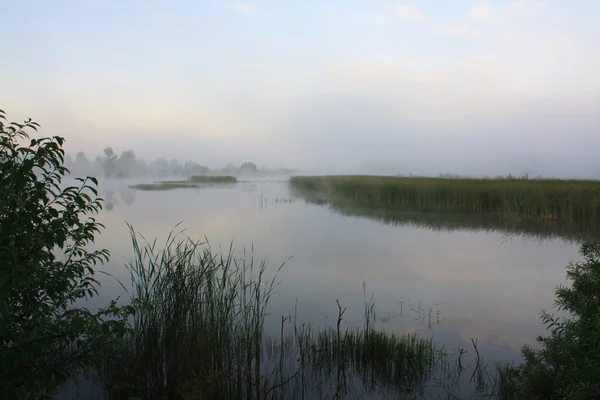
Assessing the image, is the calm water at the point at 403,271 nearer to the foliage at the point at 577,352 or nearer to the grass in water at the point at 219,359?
the grass in water at the point at 219,359

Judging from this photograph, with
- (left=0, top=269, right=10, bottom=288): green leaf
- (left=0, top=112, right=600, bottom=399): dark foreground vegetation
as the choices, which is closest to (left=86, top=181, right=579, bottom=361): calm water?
(left=0, top=112, right=600, bottom=399): dark foreground vegetation

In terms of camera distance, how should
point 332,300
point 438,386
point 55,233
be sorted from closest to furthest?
1. point 55,233
2. point 438,386
3. point 332,300

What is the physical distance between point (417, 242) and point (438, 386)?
321 inches

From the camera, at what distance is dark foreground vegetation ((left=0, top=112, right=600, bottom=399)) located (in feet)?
7.11

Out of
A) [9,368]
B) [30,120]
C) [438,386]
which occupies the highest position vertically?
[30,120]

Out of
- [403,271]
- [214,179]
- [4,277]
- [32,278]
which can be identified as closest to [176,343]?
[32,278]

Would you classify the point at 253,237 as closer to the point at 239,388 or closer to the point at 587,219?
the point at 239,388

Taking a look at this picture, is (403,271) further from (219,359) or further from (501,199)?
(501,199)

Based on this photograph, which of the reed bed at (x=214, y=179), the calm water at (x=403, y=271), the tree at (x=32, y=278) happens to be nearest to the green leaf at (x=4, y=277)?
the tree at (x=32, y=278)

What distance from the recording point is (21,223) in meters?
2.21

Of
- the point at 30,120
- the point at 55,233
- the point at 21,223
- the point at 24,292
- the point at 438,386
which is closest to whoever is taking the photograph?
the point at 21,223

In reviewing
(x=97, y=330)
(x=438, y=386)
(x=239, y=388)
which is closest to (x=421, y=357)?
(x=438, y=386)

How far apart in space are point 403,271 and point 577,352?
6.18 m

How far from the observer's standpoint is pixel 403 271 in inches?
331
